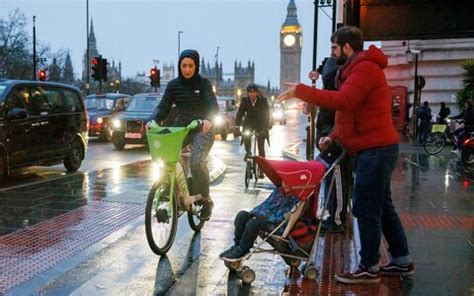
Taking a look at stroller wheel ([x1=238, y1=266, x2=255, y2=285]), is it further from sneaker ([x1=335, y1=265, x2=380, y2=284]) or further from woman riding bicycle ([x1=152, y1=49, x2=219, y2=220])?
woman riding bicycle ([x1=152, y1=49, x2=219, y2=220])

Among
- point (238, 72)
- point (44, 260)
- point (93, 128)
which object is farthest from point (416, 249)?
point (238, 72)

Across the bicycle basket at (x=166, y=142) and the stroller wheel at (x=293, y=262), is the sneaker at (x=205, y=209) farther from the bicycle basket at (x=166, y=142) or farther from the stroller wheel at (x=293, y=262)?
the stroller wheel at (x=293, y=262)

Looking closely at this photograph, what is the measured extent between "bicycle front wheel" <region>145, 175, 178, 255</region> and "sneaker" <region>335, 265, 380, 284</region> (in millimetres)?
1757

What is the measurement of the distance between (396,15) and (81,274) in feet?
19.6

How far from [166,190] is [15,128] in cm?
551

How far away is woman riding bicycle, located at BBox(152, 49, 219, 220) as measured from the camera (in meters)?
6.07

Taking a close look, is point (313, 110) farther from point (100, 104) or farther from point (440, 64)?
point (440, 64)

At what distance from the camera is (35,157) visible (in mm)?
10727

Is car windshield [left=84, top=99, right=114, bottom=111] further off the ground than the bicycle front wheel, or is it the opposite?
car windshield [left=84, top=99, right=114, bottom=111]

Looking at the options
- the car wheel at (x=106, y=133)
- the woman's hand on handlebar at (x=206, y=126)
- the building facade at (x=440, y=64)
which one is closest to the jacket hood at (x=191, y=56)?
the woman's hand on handlebar at (x=206, y=126)

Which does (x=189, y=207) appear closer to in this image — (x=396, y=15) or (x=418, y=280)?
(x=418, y=280)

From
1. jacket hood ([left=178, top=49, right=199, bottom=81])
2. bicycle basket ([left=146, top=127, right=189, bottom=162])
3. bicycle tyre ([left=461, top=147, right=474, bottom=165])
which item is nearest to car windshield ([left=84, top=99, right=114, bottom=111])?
bicycle tyre ([left=461, top=147, right=474, bottom=165])

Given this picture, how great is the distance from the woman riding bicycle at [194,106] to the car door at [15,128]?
4.74 metres

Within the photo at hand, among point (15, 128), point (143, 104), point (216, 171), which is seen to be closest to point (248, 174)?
point (216, 171)
